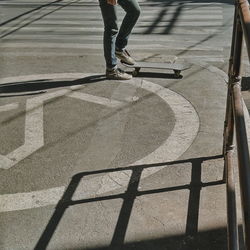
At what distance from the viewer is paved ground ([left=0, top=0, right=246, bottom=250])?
3359mm

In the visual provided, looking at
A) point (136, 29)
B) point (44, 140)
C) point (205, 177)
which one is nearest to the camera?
point (205, 177)

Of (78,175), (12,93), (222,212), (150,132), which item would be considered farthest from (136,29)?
(222,212)

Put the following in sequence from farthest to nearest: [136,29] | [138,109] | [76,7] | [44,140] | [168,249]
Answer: [76,7] < [136,29] < [138,109] < [44,140] < [168,249]

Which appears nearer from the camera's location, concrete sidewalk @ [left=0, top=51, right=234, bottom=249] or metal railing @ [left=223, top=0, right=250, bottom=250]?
metal railing @ [left=223, top=0, right=250, bottom=250]

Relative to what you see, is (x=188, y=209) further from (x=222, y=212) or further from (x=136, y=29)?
(x=136, y=29)

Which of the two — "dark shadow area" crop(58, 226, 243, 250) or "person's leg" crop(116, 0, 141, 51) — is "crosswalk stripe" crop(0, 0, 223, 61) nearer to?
"person's leg" crop(116, 0, 141, 51)

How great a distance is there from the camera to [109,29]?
21.0 feet

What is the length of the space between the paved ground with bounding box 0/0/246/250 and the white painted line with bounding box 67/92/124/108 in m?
0.01

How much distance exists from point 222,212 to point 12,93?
11.9ft

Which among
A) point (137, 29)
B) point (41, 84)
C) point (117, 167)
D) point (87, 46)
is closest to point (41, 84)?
point (41, 84)

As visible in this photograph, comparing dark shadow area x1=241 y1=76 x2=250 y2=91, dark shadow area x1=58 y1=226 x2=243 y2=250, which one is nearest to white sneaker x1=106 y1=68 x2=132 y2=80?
dark shadow area x1=241 y1=76 x2=250 y2=91

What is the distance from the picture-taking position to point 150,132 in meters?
4.91

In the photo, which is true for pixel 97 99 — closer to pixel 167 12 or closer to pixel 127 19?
pixel 127 19

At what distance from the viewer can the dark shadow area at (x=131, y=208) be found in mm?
3178
